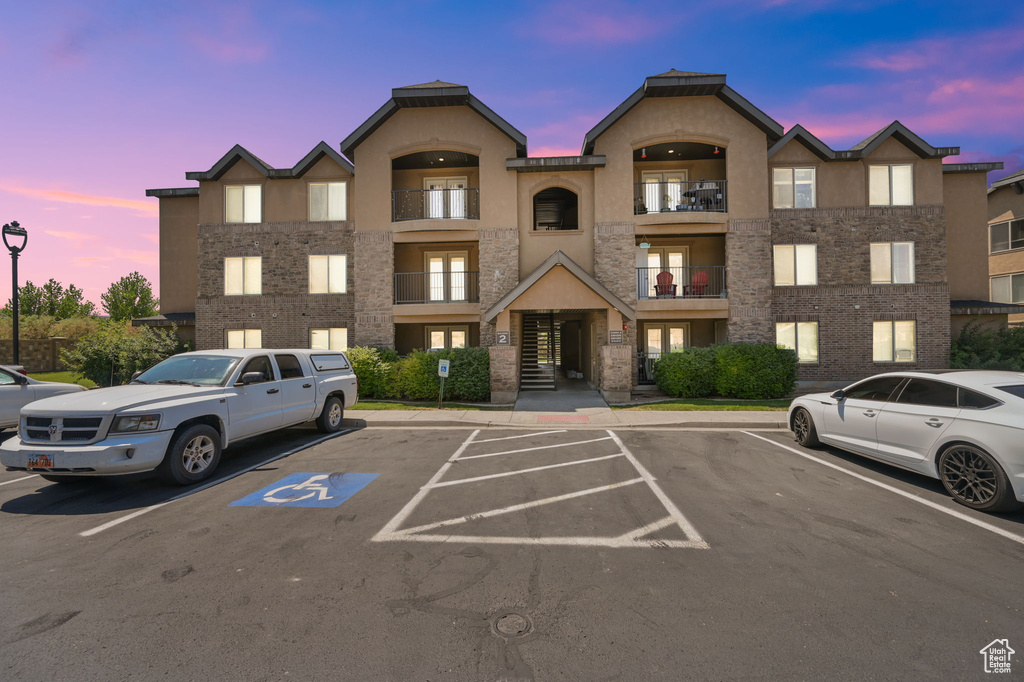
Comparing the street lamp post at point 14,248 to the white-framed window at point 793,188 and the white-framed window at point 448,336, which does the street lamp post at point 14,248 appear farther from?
the white-framed window at point 793,188

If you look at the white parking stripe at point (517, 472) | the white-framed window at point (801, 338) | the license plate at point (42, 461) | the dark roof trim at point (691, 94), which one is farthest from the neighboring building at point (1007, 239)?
the license plate at point (42, 461)

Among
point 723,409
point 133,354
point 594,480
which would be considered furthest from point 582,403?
point 133,354

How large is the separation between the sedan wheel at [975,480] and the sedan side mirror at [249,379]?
32.8 feet

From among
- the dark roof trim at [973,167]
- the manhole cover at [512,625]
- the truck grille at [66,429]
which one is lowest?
the manhole cover at [512,625]

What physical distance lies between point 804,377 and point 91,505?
20707 millimetres

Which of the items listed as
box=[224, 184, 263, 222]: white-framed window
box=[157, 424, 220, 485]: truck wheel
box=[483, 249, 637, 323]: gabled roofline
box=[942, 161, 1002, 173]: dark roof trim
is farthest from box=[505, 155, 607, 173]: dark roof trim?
box=[942, 161, 1002, 173]: dark roof trim

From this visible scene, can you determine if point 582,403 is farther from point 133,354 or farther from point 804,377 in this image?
point 133,354

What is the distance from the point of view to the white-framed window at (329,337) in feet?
60.4

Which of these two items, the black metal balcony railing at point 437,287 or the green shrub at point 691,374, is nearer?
the green shrub at point 691,374

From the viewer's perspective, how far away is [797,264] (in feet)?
58.1

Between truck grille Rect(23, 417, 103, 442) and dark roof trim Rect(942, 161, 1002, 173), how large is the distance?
90.2ft

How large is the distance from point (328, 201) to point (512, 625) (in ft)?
62.7

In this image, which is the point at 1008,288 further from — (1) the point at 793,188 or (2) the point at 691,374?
(2) the point at 691,374

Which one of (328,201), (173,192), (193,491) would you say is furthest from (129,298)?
(193,491)
